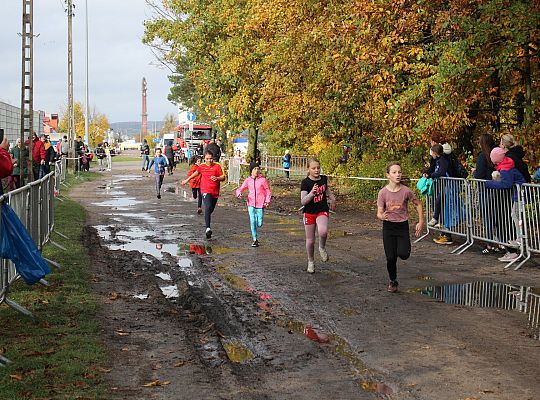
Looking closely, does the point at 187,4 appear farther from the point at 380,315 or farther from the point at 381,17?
the point at 380,315

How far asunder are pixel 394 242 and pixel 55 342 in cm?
484

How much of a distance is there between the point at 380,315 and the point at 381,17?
10.6 metres

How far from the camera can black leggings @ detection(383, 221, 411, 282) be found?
11562 millimetres

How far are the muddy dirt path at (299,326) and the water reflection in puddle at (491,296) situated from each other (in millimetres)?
145

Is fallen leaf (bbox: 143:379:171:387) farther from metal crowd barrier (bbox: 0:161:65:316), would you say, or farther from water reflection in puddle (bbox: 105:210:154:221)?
water reflection in puddle (bbox: 105:210:154:221)

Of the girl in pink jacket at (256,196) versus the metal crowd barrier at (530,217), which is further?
the girl in pink jacket at (256,196)

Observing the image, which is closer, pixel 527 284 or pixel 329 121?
pixel 527 284

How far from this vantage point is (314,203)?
1359 centimetres

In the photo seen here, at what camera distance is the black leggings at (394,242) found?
11562 millimetres

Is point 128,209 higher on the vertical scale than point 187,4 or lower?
lower

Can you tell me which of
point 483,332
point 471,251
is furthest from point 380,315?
point 471,251

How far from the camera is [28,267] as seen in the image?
9.77m

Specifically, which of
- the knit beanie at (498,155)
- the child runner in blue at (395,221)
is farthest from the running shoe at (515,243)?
the child runner in blue at (395,221)

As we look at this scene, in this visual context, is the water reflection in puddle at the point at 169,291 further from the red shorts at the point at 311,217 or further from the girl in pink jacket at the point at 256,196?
the girl in pink jacket at the point at 256,196
